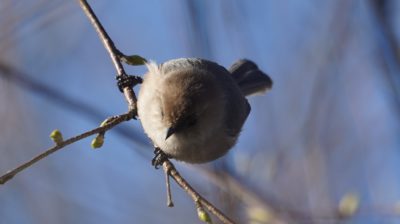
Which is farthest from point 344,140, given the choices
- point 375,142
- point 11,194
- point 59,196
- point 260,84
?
point 11,194

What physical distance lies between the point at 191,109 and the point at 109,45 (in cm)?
48

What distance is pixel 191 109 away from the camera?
3.01 meters

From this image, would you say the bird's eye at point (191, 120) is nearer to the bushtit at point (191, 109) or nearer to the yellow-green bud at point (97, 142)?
the bushtit at point (191, 109)

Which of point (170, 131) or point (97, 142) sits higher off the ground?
point (97, 142)

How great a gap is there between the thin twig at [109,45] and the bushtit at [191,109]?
10cm

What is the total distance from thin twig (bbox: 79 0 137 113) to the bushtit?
10 centimetres

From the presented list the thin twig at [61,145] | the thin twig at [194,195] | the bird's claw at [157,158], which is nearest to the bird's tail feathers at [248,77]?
the bird's claw at [157,158]

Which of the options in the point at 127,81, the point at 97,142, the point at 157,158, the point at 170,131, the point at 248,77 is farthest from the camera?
the point at 248,77

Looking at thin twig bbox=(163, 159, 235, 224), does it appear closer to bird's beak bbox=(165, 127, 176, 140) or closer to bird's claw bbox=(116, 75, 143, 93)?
bird's beak bbox=(165, 127, 176, 140)

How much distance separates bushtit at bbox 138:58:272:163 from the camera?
9.90 feet

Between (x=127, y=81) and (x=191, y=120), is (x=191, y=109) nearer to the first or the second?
(x=191, y=120)

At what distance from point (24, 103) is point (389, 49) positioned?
124 inches

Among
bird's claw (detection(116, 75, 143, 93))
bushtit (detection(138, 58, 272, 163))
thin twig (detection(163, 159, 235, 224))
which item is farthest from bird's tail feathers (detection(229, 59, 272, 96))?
thin twig (detection(163, 159, 235, 224))

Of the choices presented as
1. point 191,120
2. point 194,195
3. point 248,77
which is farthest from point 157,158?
point 248,77
